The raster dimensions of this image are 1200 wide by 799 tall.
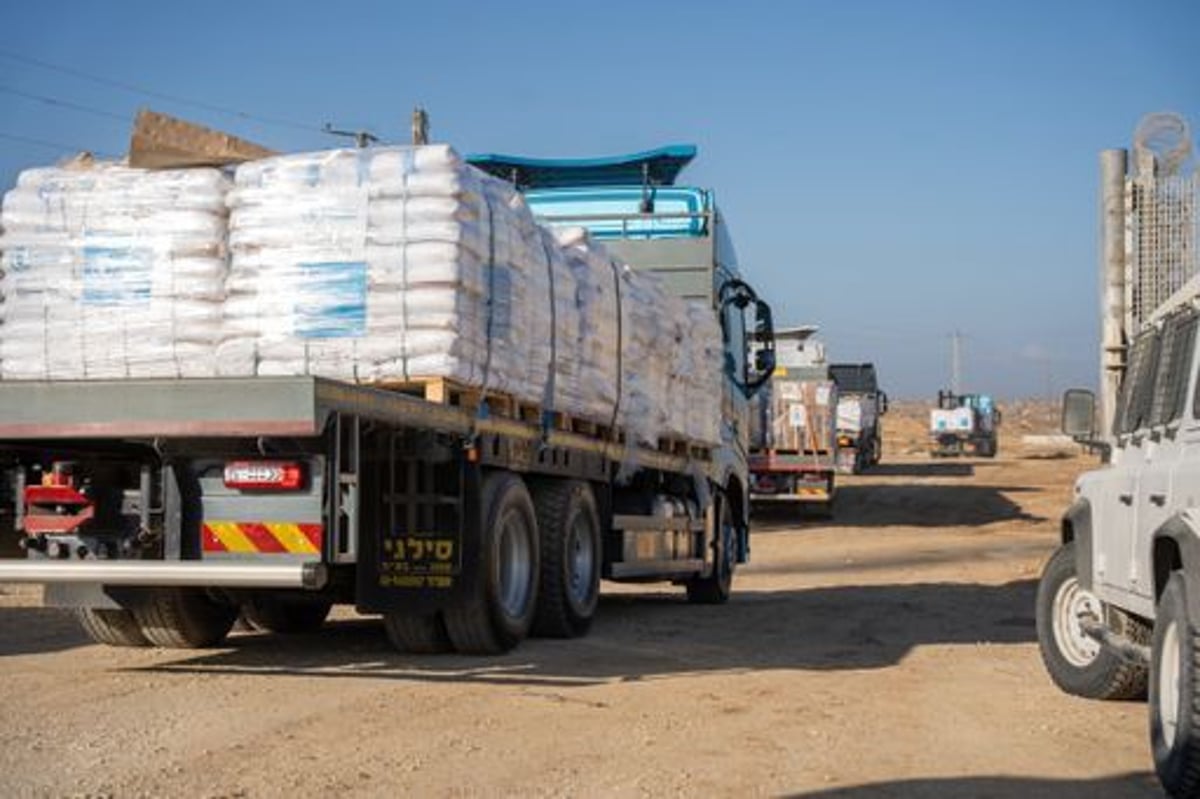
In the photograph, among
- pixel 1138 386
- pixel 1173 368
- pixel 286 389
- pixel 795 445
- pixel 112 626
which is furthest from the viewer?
pixel 795 445

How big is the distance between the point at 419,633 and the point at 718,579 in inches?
242

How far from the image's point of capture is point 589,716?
7543mm

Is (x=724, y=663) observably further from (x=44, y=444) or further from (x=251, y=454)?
(x=44, y=444)

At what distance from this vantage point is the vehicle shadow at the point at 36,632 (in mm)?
10250

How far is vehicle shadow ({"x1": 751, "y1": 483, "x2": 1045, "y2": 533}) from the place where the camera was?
29891mm

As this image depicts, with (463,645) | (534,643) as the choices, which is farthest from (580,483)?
(463,645)

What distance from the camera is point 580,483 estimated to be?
11211mm

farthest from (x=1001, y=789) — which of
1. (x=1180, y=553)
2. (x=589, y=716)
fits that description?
(x=589, y=716)

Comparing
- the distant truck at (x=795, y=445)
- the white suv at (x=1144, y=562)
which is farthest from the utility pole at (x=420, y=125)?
the white suv at (x=1144, y=562)

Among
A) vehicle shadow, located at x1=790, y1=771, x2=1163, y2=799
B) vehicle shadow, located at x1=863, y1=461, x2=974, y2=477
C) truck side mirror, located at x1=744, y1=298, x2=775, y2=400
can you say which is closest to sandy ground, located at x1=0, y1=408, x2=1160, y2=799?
vehicle shadow, located at x1=790, y1=771, x2=1163, y2=799

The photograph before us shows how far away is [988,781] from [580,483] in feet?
17.5

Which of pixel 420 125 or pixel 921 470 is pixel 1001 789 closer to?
pixel 420 125

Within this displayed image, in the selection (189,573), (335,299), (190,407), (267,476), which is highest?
(335,299)

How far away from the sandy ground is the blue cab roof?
4.68 metres
